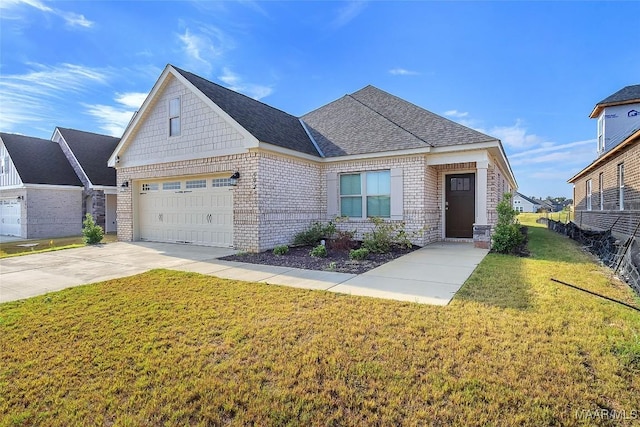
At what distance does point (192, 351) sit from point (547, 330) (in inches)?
153

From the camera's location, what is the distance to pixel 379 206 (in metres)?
11.4

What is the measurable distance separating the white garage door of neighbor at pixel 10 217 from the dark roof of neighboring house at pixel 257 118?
16314mm

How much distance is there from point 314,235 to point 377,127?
4902mm

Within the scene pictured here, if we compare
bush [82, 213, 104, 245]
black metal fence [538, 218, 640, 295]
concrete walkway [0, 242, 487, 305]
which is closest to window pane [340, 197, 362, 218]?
concrete walkway [0, 242, 487, 305]

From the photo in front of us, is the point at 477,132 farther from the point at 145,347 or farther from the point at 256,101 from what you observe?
the point at 145,347

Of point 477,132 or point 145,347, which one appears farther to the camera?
point 477,132

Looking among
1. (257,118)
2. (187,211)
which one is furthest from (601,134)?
(187,211)

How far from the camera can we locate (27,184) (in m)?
17.8

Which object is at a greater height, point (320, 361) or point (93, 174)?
point (93, 174)

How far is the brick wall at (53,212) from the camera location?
18234 mm

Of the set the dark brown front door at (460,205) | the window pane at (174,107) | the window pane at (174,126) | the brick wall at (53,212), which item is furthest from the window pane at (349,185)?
the brick wall at (53,212)

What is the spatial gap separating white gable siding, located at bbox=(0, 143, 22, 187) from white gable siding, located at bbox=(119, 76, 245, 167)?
434 inches

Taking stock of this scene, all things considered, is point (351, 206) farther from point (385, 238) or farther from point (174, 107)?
point (174, 107)

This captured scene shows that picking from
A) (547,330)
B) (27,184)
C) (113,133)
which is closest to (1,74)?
(27,184)
